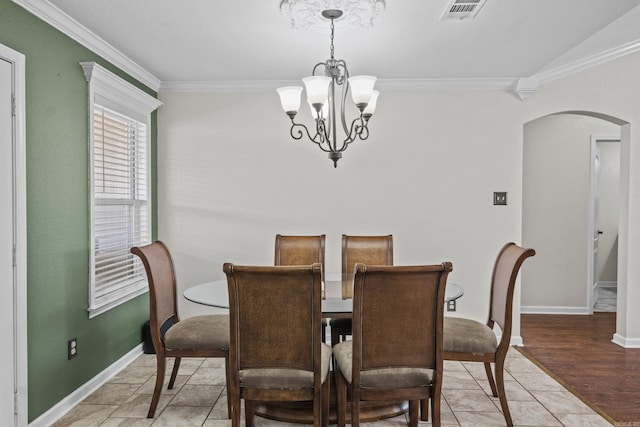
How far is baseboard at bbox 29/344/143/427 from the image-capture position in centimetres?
250

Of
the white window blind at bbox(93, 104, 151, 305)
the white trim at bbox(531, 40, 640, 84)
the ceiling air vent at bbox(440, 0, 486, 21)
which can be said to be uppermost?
the white trim at bbox(531, 40, 640, 84)

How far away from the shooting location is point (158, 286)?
2646mm

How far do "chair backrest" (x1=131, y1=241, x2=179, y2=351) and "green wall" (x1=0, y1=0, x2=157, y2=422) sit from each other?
49 centimetres

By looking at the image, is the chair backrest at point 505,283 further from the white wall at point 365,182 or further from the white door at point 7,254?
the white door at point 7,254

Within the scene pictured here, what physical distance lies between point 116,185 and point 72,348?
46.7 inches

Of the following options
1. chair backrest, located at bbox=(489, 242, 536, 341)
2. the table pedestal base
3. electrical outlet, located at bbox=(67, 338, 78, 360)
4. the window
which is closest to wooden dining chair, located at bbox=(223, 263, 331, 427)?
the table pedestal base

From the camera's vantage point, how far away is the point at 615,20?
276 centimetres

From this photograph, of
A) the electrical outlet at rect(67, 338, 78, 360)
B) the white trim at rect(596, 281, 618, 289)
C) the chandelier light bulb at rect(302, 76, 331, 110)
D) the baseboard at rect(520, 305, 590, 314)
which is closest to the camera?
the chandelier light bulb at rect(302, 76, 331, 110)

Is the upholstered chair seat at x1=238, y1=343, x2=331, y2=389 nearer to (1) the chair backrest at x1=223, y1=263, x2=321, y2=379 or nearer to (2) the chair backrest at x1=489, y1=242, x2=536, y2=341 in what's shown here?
(1) the chair backrest at x1=223, y1=263, x2=321, y2=379

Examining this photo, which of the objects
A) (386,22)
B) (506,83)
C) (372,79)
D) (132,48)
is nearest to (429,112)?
(506,83)

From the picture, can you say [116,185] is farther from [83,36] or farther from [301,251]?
[301,251]

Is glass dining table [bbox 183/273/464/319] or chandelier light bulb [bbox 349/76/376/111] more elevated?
chandelier light bulb [bbox 349/76/376/111]

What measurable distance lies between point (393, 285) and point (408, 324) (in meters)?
0.20

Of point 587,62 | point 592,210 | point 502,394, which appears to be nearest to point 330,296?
point 502,394
